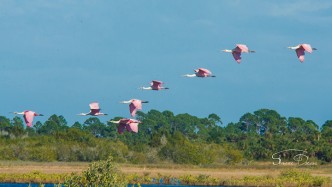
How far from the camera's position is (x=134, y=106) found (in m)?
18.4

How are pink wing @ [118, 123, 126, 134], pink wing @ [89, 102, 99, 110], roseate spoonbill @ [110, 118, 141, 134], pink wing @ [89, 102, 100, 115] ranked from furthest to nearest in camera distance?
pink wing @ [89, 102, 99, 110] → pink wing @ [89, 102, 100, 115] → pink wing @ [118, 123, 126, 134] → roseate spoonbill @ [110, 118, 141, 134]

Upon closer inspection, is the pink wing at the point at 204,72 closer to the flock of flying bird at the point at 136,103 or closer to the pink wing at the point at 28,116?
the flock of flying bird at the point at 136,103

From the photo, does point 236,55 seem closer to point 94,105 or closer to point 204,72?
point 204,72

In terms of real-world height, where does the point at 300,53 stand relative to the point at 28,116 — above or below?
above

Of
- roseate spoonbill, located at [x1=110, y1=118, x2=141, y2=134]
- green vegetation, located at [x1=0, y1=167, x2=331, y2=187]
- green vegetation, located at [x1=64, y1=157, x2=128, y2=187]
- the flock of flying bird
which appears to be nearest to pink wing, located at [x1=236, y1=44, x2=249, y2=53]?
the flock of flying bird

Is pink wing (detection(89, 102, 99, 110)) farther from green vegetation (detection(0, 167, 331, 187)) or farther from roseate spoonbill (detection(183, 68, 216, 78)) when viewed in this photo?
green vegetation (detection(0, 167, 331, 187))

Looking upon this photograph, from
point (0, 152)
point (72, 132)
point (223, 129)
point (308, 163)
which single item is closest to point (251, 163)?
→ point (308, 163)

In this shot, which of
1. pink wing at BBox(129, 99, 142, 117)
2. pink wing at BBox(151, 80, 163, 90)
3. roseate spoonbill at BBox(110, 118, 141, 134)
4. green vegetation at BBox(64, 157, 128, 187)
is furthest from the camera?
green vegetation at BBox(64, 157, 128, 187)

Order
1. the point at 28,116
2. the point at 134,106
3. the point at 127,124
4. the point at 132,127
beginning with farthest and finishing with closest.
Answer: the point at 28,116, the point at 127,124, the point at 134,106, the point at 132,127

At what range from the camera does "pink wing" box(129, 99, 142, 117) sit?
59.1ft

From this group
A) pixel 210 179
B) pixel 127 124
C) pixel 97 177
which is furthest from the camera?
pixel 210 179

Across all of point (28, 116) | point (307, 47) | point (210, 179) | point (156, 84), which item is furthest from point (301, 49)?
point (210, 179)

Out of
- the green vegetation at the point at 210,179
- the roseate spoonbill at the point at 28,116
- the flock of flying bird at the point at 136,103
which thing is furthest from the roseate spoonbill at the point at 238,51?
the green vegetation at the point at 210,179

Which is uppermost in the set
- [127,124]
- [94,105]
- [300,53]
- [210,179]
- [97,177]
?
[300,53]
